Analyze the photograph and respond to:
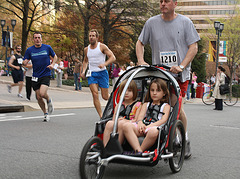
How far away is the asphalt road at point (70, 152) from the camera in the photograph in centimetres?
441

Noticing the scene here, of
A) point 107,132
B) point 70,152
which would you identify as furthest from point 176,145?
point 70,152

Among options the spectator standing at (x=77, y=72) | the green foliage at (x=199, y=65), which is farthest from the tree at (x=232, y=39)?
the spectator standing at (x=77, y=72)

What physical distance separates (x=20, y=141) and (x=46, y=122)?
8.18 feet

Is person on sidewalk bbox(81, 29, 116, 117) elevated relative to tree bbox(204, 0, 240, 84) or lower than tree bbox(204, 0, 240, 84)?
lower

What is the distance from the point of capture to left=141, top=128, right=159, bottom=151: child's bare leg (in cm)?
406

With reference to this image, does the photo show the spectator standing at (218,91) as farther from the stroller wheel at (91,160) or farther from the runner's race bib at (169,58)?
the stroller wheel at (91,160)

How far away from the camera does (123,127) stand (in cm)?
406

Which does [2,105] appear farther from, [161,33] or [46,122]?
[161,33]

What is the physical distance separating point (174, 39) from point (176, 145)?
1415 mm

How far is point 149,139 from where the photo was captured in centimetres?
406

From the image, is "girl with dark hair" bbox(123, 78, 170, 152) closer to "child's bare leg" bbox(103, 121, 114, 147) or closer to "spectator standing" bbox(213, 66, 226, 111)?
"child's bare leg" bbox(103, 121, 114, 147)

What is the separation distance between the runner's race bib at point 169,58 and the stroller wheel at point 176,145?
98 centimetres

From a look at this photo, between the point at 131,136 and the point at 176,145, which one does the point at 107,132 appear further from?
the point at 176,145

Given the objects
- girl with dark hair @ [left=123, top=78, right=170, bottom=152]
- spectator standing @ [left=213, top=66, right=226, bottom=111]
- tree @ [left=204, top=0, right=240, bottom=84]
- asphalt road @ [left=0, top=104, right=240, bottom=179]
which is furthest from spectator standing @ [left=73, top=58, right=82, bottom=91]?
girl with dark hair @ [left=123, top=78, right=170, bottom=152]
